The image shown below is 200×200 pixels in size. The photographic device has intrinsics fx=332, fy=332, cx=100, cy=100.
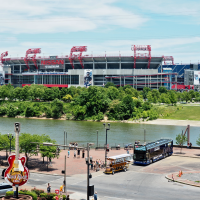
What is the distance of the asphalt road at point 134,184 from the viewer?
102ft

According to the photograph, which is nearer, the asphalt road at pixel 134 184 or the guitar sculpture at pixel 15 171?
the guitar sculpture at pixel 15 171

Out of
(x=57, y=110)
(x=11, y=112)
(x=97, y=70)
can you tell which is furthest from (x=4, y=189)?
(x=97, y=70)

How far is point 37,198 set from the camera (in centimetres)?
2761

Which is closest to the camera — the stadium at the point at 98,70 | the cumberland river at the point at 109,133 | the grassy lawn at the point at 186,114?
the cumberland river at the point at 109,133

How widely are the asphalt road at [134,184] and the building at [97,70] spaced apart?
13875cm

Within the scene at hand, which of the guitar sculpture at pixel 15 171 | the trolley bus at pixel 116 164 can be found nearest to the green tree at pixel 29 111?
the trolley bus at pixel 116 164

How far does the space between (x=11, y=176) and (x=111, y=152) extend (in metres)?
32.0

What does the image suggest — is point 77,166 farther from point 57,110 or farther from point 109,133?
point 57,110

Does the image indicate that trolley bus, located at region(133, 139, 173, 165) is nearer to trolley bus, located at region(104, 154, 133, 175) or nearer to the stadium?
trolley bus, located at region(104, 154, 133, 175)

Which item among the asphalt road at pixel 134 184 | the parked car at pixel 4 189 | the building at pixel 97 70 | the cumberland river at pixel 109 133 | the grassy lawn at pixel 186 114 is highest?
the building at pixel 97 70

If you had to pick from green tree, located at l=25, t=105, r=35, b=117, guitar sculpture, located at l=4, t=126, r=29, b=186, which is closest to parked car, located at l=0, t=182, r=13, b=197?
guitar sculpture, located at l=4, t=126, r=29, b=186

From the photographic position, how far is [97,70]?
184 metres

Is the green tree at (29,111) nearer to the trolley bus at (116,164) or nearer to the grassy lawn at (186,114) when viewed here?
the grassy lawn at (186,114)

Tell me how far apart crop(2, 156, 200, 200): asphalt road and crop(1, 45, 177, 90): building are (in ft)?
455
